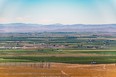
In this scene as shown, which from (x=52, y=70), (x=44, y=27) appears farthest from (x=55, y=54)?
(x=52, y=70)

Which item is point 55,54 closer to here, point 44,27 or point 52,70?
point 44,27

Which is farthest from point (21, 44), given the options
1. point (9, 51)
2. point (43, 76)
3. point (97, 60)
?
point (43, 76)

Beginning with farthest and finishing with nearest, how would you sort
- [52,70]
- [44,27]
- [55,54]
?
1. [55,54]
2. [44,27]
3. [52,70]

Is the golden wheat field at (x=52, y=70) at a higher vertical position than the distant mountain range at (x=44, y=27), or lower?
lower

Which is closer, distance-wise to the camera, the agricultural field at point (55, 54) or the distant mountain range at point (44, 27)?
the distant mountain range at point (44, 27)

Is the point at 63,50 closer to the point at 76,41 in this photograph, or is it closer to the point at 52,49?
the point at 52,49

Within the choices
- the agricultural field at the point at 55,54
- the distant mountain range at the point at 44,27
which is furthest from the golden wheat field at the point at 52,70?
the distant mountain range at the point at 44,27

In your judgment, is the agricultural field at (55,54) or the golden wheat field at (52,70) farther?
the agricultural field at (55,54)

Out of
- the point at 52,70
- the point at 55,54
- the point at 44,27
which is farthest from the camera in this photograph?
the point at 55,54

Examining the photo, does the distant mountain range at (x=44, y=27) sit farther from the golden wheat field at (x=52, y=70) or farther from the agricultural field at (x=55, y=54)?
the golden wheat field at (x=52, y=70)

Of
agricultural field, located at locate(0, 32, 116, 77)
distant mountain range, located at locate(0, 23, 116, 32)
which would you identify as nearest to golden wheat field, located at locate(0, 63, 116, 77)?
agricultural field, located at locate(0, 32, 116, 77)

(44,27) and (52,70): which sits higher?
(44,27)
